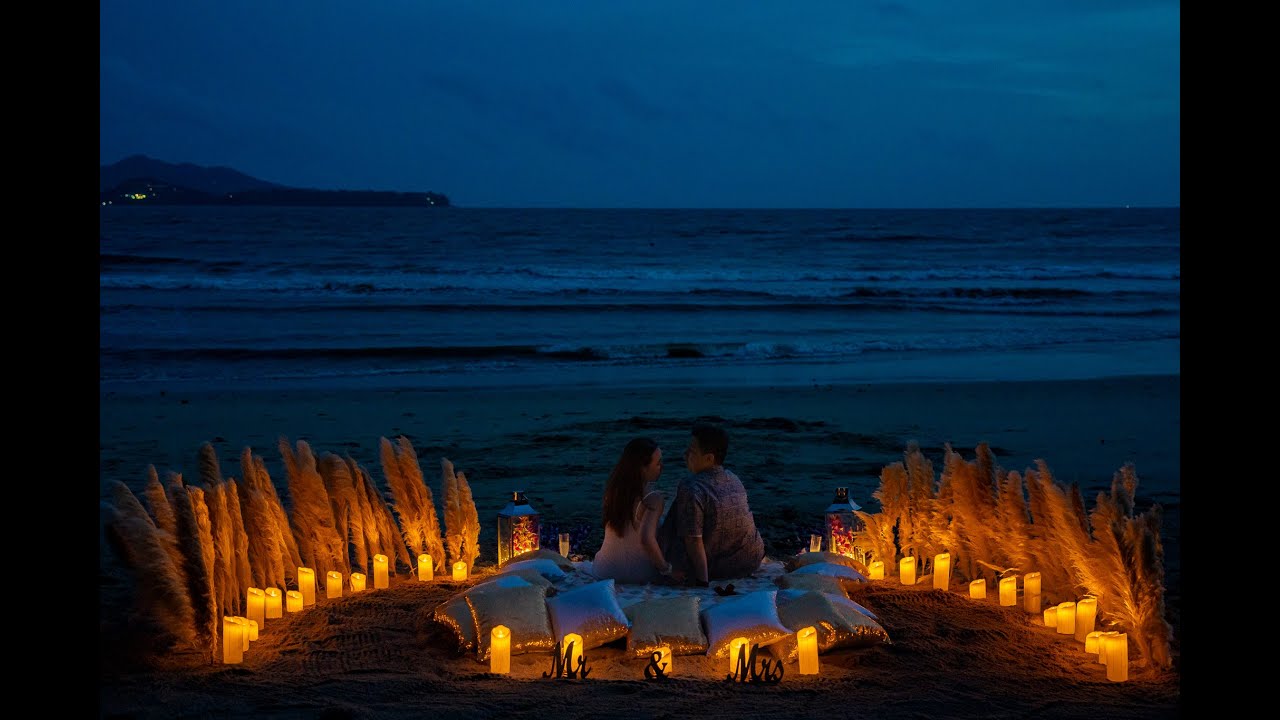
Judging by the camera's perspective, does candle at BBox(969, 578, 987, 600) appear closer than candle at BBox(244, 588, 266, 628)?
No

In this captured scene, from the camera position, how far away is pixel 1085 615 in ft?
18.9

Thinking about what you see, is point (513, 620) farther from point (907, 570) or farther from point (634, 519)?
point (907, 570)

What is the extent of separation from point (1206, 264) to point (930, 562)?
532 centimetres

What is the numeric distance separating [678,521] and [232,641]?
92.7 inches

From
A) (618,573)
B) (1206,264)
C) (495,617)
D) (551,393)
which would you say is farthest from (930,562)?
(551,393)

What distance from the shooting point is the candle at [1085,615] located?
18.8ft

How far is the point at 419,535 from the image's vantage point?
7051 millimetres

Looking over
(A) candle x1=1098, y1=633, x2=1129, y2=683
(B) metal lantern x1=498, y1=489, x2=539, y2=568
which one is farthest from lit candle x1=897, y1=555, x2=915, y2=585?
(B) metal lantern x1=498, y1=489, x2=539, y2=568

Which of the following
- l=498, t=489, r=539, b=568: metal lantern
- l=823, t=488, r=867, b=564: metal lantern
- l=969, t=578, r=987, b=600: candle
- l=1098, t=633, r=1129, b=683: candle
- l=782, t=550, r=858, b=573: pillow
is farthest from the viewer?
l=823, t=488, r=867, b=564: metal lantern

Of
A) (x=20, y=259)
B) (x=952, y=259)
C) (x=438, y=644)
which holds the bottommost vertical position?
(x=438, y=644)

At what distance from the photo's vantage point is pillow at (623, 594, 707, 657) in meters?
5.43

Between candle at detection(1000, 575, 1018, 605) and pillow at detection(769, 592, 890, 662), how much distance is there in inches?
47.1

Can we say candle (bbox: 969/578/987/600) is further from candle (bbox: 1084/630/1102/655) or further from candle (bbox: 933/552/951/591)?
candle (bbox: 1084/630/1102/655)

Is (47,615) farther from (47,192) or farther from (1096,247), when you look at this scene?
(1096,247)
